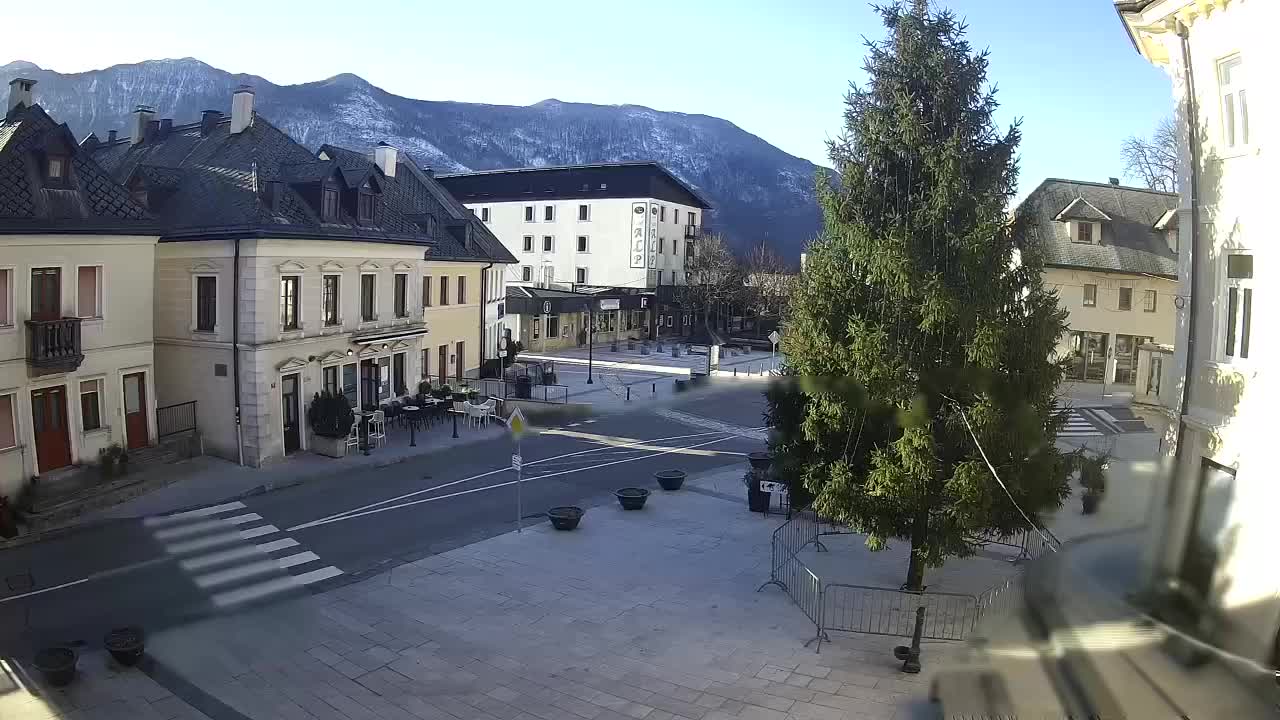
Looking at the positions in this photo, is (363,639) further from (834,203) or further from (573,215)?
(573,215)

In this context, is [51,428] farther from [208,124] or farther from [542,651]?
[542,651]

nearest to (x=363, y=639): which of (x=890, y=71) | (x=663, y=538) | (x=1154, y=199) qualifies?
(x=663, y=538)

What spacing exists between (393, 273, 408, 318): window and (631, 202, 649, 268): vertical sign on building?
123 ft

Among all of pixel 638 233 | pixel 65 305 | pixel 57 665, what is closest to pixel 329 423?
pixel 65 305

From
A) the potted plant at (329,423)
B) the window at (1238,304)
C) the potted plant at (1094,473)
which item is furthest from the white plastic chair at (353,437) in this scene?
the window at (1238,304)

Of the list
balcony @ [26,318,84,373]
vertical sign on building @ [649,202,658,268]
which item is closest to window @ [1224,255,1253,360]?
balcony @ [26,318,84,373]

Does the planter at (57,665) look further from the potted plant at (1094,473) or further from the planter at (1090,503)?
the planter at (1090,503)

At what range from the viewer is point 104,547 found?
16.5 m

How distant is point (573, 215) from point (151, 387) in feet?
160

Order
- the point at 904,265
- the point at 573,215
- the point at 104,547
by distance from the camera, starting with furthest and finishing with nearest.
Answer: the point at 573,215, the point at 104,547, the point at 904,265

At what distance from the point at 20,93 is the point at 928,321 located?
22.5m

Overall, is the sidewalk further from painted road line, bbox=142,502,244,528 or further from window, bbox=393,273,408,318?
window, bbox=393,273,408,318

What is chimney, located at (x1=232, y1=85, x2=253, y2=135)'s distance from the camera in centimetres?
2794

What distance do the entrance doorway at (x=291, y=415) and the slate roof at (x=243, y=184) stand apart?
407 cm
